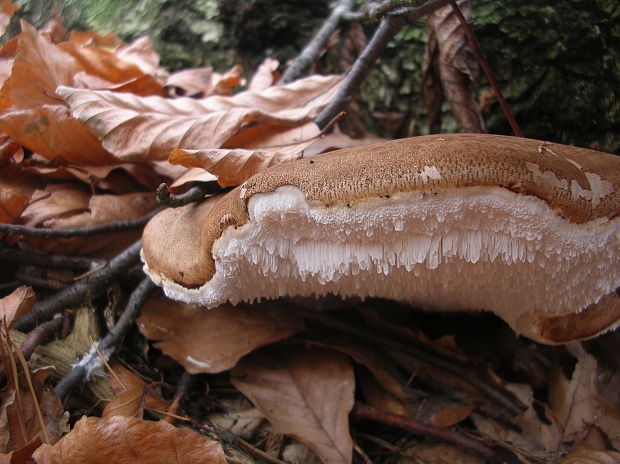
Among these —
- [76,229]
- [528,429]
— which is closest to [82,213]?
[76,229]

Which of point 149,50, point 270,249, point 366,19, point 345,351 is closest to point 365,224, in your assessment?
point 270,249

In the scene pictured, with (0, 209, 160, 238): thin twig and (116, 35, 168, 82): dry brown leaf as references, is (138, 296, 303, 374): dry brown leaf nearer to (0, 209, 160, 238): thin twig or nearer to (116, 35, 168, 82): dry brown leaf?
(0, 209, 160, 238): thin twig

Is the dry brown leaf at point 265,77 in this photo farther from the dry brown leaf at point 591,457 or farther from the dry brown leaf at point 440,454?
the dry brown leaf at point 591,457

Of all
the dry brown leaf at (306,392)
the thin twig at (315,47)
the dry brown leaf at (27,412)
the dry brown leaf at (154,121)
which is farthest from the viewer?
the thin twig at (315,47)

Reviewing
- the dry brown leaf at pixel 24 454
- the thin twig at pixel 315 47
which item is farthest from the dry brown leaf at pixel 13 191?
the thin twig at pixel 315 47

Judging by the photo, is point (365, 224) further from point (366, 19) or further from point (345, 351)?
point (366, 19)

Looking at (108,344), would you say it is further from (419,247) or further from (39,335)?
(419,247)
